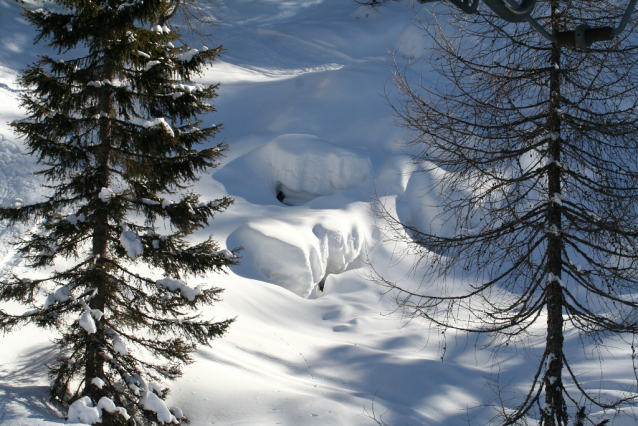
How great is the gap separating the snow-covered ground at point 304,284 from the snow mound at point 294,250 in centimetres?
3

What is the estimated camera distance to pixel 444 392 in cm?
700

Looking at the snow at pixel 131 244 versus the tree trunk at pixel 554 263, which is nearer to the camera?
the tree trunk at pixel 554 263

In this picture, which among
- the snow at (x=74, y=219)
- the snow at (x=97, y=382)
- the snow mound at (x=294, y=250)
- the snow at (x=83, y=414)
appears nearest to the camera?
the snow at (x=83, y=414)

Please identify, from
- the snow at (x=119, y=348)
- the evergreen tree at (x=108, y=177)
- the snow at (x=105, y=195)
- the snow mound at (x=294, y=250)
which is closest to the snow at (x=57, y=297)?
the evergreen tree at (x=108, y=177)

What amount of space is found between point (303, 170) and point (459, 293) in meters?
5.15

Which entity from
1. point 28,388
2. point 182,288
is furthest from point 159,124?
point 28,388

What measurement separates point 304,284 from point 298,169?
12.6 feet

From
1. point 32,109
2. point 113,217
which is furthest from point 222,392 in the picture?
point 32,109

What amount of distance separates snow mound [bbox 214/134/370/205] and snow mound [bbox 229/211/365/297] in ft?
6.92

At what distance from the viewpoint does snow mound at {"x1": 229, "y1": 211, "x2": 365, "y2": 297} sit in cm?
985

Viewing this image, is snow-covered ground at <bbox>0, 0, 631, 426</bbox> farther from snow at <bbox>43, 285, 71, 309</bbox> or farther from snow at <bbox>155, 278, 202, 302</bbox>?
snow at <bbox>155, 278, 202, 302</bbox>

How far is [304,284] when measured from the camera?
10.1m

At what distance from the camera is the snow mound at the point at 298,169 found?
41.4 feet

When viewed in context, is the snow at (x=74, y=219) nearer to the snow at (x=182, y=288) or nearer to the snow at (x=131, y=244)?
the snow at (x=131, y=244)
